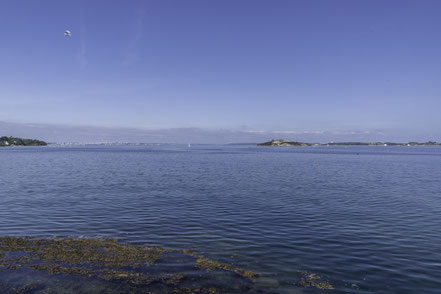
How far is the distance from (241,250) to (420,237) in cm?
1726

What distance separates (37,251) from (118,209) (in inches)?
595

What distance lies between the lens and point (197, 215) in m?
32.6

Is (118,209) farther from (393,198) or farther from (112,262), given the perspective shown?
(393,198)

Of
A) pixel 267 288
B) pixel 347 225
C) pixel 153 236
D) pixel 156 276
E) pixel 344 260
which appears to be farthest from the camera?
pixel 347 225

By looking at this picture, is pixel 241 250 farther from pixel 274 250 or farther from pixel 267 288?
pixel 267 288

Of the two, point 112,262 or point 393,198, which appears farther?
point 393,198

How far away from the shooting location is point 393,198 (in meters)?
43.7

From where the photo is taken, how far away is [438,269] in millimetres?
18406

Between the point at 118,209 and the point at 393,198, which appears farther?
the point at 393,198

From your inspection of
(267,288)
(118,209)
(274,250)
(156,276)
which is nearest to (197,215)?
(118,209)

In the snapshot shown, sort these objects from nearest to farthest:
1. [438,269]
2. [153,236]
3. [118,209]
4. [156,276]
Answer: [156,276]
[438,269]
[153,236]
[118,209]

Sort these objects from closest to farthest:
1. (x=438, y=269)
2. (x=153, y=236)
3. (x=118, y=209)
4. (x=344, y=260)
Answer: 1. (x=438, y=269)
2. (x=344, y=260)
3. (x=153, y=236)
4. (x=118, y=209)

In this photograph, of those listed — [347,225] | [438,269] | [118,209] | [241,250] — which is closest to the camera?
[438,269]

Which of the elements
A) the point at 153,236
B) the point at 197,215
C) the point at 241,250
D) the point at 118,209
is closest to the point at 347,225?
the point at 241,250
